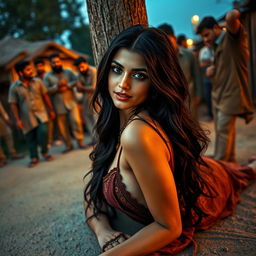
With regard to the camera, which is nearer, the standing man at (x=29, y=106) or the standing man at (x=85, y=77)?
the standing man at (x=29, y=106)

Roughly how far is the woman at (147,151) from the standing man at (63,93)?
12.0ft

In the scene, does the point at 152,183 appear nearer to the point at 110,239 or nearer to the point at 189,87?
the point at 110,239

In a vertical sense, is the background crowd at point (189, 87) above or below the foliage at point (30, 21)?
below

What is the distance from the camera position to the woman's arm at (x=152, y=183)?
111cm

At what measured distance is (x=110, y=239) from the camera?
4.89 ft

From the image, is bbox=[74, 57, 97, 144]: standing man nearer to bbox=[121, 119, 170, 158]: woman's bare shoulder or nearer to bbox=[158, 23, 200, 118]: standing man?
bbox=[158, 23, 200, 118]: standing man

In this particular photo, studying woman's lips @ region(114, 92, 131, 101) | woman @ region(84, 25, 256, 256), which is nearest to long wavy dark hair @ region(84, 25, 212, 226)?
woman @ region(84, 25, 256, 256)

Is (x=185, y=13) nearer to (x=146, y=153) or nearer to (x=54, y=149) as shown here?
(x=146, y=153)

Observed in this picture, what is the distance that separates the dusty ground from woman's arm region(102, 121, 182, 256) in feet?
1.31

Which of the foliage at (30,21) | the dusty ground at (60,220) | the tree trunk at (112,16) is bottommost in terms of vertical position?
the dusty ground at (60,220)

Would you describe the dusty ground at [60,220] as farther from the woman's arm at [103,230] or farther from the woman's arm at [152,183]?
the woman's arm at [152,183]

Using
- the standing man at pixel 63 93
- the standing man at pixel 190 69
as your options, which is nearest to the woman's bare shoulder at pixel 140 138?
the standing man at pixel 190 69

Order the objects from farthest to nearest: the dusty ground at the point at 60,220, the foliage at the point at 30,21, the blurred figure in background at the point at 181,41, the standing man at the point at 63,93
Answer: the foliage at the point at 30,21, the blurred figure in background at the point at 181,41, the standing man at the point at 63,93, the dusty ground at the point at 60,220

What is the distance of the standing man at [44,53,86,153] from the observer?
4.94m
